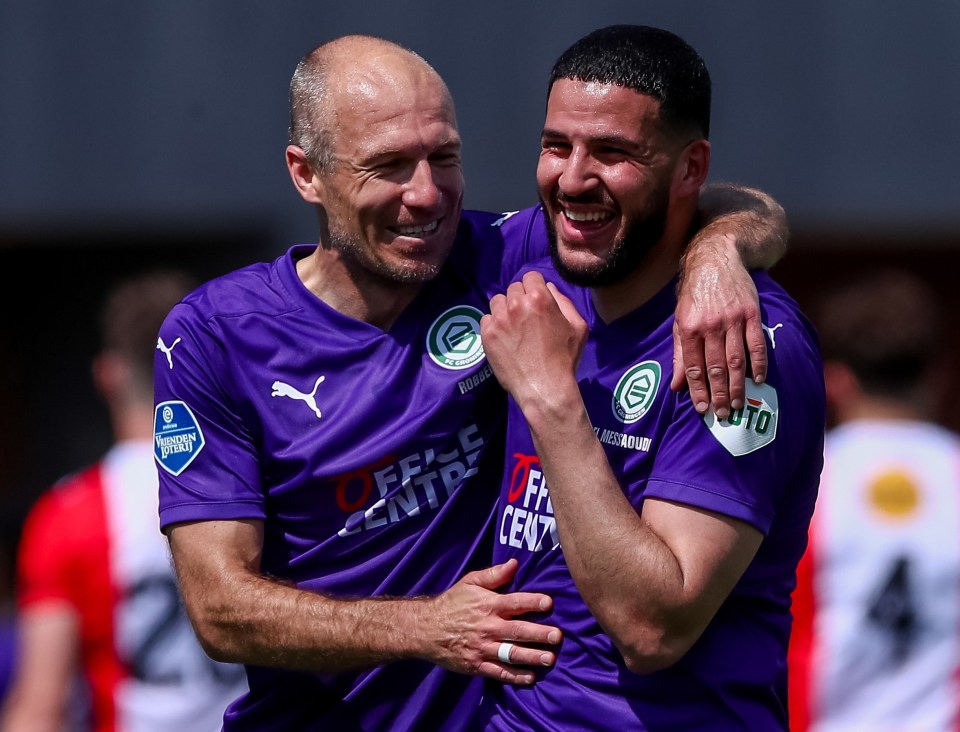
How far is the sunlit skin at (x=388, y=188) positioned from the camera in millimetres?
3488

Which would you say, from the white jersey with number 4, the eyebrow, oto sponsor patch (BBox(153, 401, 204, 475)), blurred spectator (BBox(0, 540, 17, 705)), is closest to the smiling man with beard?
the eyebrow

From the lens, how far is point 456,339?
3.55 m

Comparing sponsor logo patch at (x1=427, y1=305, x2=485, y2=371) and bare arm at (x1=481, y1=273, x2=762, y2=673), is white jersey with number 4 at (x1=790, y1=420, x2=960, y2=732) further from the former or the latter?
bare arm at (x1=481, y1=273, x2=762, y2=673)

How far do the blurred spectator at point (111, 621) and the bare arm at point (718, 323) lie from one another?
2.20 m

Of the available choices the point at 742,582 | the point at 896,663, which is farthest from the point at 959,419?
the point at 742,582

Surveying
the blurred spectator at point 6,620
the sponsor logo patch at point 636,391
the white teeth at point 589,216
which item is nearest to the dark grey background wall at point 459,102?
the blurred spectator at point 6,620

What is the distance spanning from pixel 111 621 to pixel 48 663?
0.22 metres

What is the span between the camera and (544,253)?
3.64 metres

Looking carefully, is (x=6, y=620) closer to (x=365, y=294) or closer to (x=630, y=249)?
(x=365, y=294)

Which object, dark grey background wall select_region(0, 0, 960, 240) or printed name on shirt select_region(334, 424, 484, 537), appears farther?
dark grey background wall select_region(0, 0, 960, 240)

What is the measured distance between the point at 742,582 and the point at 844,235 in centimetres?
562

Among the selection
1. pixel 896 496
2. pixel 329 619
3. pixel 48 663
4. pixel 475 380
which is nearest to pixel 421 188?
pixel 475 380

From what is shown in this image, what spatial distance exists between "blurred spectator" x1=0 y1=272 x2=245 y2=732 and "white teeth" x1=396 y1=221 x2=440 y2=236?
1.58m

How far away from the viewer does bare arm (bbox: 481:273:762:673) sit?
2.81 metres
